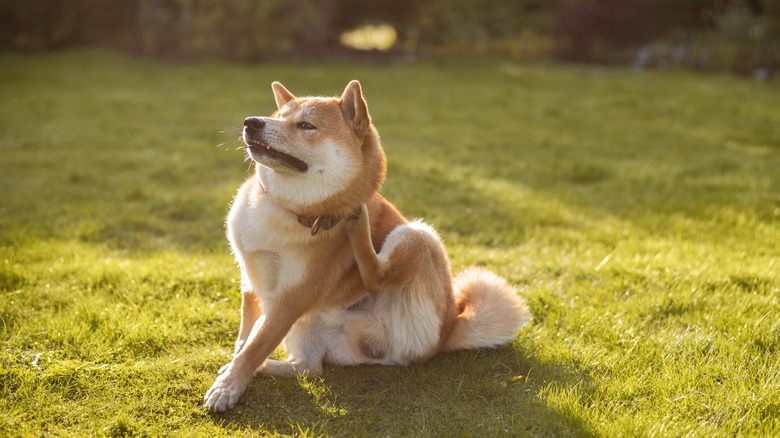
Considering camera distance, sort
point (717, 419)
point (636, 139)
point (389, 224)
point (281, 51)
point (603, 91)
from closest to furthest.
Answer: point (717, 419) < point (389, 224) < point (636, 139) < point (603, 91) < point (281, 51)

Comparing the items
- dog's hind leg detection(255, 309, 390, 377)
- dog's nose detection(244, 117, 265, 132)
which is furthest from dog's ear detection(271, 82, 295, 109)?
dog's hind leg detection(255, 309, 390, 377)

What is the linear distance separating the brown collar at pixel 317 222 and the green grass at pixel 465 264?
888 millimetres

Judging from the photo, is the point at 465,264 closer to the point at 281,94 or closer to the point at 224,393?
the point at 281,94

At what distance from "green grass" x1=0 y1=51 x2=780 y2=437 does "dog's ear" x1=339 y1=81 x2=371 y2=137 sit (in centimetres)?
140

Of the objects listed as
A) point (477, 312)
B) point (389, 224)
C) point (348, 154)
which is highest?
point (348, 154)

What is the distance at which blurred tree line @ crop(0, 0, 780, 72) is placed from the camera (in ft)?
43.9

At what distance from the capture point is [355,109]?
3.04 metres

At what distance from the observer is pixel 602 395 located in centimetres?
312

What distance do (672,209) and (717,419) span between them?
3.60 m

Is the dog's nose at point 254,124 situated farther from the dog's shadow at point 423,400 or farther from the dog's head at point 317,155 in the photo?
the dog's shadow at point 423,400

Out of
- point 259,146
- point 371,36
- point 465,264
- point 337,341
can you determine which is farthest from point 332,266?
point 371,36

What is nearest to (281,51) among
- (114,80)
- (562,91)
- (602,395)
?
(114,80)

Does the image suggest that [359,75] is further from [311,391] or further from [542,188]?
[311,391]

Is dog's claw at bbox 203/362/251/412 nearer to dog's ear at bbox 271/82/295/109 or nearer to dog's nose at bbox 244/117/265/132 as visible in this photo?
→ dog's nose at bbox 244/117/265/132
